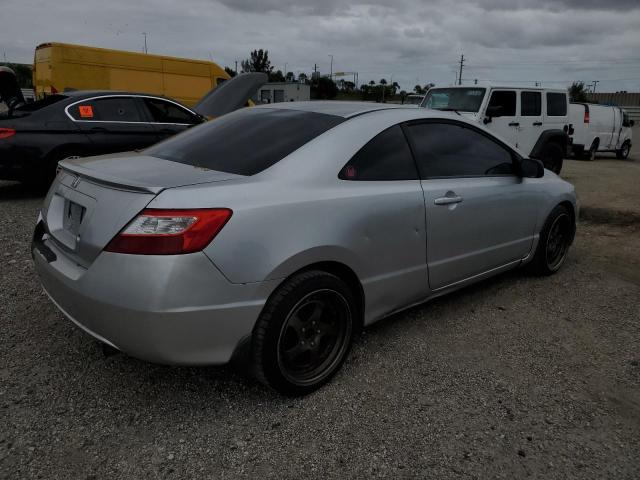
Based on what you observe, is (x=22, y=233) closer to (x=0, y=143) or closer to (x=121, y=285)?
(x=0, y=143)

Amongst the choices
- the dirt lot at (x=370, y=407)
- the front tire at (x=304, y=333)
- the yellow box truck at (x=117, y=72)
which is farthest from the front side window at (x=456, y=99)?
the front tire at (x=304, y=333)

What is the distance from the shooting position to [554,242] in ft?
14.9

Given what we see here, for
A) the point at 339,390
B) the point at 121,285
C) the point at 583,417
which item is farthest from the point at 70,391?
the point at 583,417

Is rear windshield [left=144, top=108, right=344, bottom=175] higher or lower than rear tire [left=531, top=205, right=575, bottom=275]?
higher

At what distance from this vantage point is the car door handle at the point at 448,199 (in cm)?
314

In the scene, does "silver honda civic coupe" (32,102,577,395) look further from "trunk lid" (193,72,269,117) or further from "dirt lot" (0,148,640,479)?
"trunk lid" (193,72,269,117)

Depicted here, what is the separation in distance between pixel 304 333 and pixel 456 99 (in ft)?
28.9

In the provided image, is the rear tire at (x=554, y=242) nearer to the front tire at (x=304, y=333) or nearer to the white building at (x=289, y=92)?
the front tire at (x=304, y=333)

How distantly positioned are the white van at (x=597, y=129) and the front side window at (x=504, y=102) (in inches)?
282

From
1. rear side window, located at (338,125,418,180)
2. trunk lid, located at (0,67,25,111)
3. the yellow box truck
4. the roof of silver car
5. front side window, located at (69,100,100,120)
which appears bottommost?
rear side window, located at (338,125,418,180)

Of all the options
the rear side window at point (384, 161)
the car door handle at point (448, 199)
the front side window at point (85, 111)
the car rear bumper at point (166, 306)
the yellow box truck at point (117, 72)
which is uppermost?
the yellow box truck at point (117, 72)

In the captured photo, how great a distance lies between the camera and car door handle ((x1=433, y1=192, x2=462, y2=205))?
10.3 feet

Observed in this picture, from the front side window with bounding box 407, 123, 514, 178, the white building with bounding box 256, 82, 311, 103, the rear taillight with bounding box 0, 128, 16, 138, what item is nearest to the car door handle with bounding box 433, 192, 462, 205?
the front side window with bounding box 407, 123, 514, 178

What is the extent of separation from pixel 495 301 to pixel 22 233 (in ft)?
15.3
